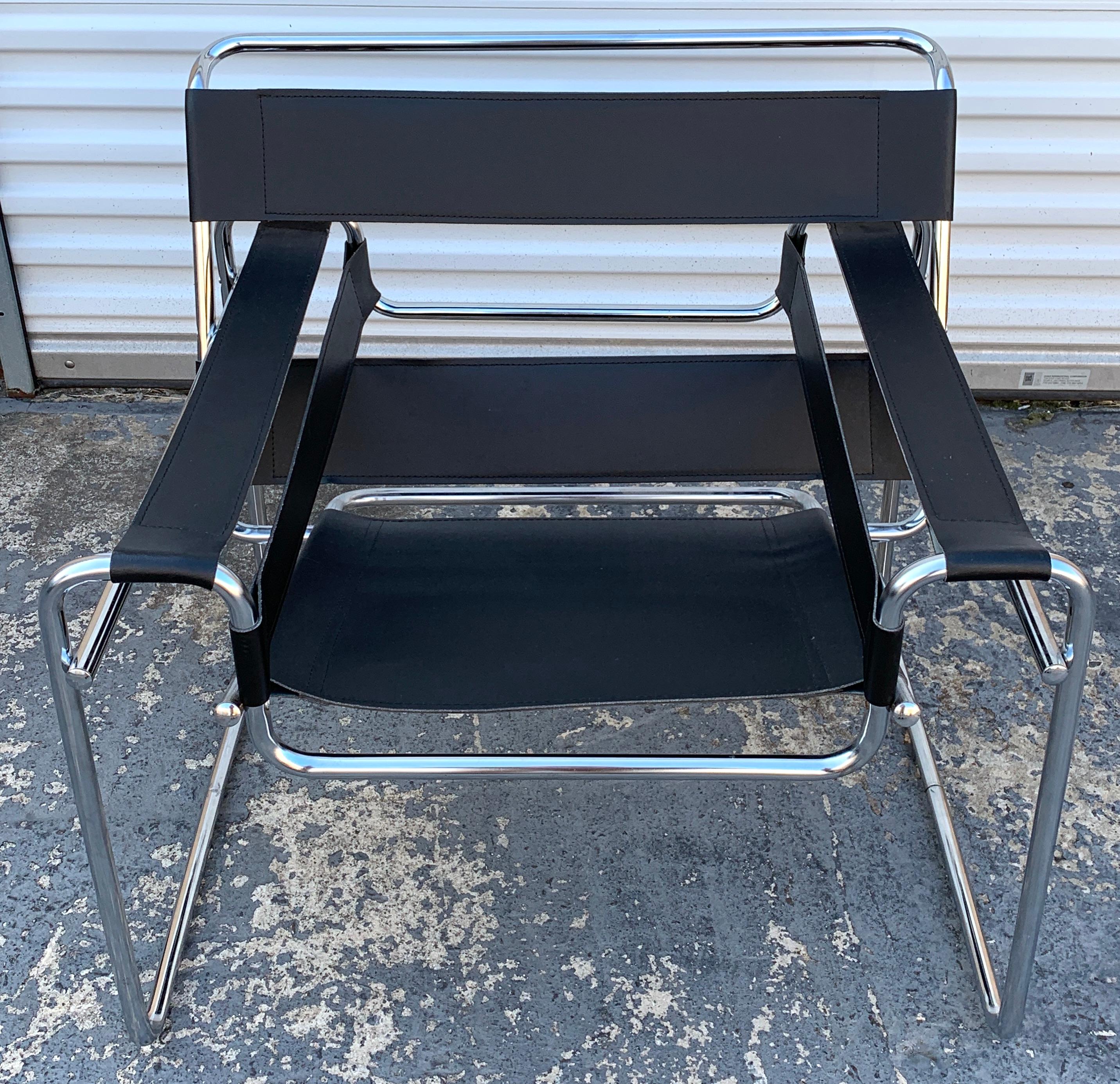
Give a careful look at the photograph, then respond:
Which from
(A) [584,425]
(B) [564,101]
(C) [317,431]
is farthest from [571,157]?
(C) [317,431]

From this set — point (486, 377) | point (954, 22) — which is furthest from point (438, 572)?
point (954, 22)

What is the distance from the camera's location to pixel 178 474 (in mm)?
1054

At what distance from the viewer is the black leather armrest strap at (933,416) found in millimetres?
950

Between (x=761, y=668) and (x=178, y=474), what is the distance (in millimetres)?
622

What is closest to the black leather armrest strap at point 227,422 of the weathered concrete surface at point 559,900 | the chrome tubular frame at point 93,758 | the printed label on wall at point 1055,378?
the chrome tubular frame at point 93,758

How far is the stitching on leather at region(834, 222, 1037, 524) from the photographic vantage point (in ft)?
3.25

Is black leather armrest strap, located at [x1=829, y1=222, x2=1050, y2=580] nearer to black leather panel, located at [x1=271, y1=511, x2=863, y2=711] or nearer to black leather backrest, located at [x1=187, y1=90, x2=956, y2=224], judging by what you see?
black leather backrest, located at [x1=187, y1=90, x2=956, y2=224]

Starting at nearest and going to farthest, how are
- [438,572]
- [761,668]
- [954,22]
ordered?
[761,668], [438,572], [954,22]

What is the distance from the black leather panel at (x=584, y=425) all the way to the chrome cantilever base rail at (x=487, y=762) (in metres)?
0.43

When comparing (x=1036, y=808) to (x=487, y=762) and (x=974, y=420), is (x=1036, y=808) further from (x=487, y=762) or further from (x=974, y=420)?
(x=487, y=762)

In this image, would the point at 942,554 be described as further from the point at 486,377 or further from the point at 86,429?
the point at 86,429

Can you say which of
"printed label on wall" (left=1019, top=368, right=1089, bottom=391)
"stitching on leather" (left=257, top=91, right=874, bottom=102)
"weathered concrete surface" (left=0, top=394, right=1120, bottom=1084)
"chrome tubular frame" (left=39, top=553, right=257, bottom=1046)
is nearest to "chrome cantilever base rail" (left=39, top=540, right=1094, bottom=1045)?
"chrome tubular frame" (left=39, top=553, right=257, bottom=1046)

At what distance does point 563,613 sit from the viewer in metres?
1.29

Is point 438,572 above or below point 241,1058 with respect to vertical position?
above
